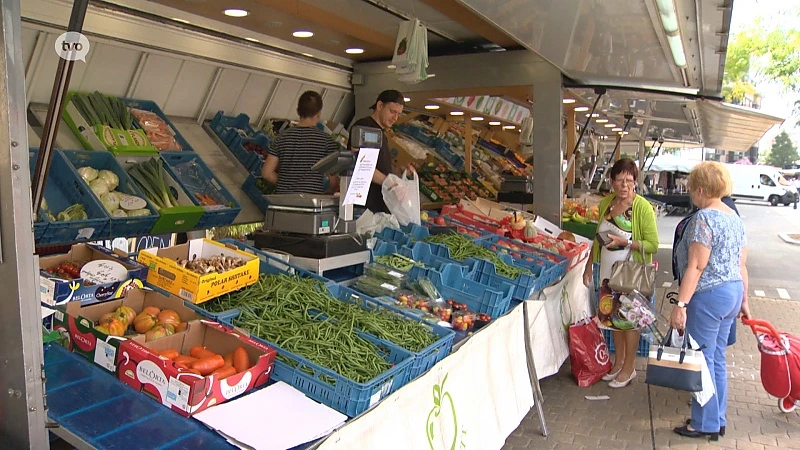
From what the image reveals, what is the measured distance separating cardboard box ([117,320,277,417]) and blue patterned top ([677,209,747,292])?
2.83m

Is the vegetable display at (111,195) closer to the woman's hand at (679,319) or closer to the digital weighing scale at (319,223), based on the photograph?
the digital weighing scale at (319,223)

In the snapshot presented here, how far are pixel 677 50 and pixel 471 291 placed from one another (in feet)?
8.61

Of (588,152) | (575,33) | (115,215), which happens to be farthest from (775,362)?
(588,152)

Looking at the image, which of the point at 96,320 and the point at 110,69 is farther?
the point at 110,69

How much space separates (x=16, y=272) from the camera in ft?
5.38

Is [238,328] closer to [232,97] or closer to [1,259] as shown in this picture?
[1,259]

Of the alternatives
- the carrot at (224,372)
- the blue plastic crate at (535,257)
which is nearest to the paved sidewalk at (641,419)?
the blue plastic crate at (535,257)

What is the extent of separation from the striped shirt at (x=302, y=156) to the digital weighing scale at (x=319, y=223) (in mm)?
695

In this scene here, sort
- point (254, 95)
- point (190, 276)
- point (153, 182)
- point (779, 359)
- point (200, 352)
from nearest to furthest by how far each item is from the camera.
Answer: point (200, 352)
point (190, 276)
point (779, 359)
point (153, 182)
point (254, 95)

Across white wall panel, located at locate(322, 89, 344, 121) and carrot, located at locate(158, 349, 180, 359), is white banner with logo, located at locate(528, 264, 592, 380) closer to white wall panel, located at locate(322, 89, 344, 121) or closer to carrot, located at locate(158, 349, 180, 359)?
carrot, located at locate(158, 349, 180, 359)

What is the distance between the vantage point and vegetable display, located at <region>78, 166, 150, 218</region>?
4.15 meters

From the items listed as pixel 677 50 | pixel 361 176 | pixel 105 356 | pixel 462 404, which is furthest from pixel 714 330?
pixel 105 356

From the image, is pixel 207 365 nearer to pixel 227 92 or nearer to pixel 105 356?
pixel 105 356

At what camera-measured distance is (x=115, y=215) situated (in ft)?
13.6
